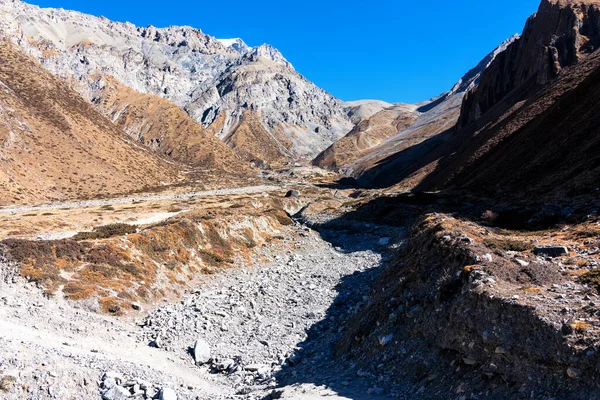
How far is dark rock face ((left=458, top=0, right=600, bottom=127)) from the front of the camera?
93.7 meters

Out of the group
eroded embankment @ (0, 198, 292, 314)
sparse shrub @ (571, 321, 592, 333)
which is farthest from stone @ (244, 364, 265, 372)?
sparse shrub @ (571, 321, 592, 333)

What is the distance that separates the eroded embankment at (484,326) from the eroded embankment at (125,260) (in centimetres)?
1350

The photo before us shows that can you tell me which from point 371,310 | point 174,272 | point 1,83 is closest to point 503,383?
point 371,310

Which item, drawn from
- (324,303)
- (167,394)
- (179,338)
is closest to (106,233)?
(179,338)

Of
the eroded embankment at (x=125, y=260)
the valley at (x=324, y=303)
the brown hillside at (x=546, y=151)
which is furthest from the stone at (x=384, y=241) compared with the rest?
the eroded embankment at (x=125, y=260)

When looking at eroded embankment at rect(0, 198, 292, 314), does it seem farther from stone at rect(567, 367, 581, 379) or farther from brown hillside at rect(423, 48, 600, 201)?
brown hillside at rect(423, 48, 600, 201)

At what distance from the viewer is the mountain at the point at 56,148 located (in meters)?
93.7

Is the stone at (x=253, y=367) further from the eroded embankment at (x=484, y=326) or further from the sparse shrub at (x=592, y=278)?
the sparse shrub at (x=592, y=278)

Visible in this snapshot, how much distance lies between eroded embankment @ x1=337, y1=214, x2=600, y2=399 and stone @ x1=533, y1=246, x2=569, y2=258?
320 mm

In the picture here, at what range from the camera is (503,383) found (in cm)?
961

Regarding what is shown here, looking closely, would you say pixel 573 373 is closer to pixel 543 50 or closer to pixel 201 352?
pixel 201 352

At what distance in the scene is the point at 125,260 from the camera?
25.1 m

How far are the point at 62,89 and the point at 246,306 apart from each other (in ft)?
512

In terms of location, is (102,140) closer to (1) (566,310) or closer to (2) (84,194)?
(2) (84,194)
